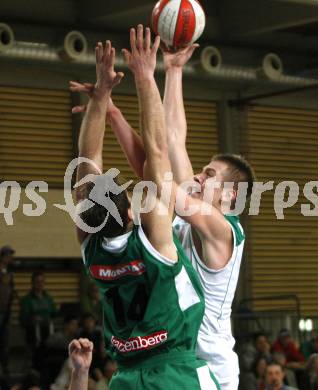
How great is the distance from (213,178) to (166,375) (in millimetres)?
1694

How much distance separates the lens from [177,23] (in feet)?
21.0

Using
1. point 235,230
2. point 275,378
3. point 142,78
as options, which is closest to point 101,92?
point 142,78

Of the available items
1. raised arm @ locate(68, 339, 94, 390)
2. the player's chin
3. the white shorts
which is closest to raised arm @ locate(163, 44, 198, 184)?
the player's chin

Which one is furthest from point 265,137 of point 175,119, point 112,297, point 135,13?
point 112,297

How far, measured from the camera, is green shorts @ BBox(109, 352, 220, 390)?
16.8 ft

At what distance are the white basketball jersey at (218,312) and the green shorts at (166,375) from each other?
0.89 meters

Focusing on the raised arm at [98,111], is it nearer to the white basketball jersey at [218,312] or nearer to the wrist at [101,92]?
the wrist at [101,92]

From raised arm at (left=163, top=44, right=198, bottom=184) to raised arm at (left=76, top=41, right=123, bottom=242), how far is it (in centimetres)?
85

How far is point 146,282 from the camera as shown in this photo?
505 cm

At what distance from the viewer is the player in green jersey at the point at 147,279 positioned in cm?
497

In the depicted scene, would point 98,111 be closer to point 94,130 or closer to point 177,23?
point 94,130

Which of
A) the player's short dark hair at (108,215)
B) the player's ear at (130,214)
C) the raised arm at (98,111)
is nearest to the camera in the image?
the player's short dark hair at (108,215)

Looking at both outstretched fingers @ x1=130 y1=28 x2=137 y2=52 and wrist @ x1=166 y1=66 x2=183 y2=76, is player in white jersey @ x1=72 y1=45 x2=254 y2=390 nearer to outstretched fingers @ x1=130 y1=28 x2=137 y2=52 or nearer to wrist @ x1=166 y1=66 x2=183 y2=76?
wrist @ x1=166 y1=66 x2=183 y2=76

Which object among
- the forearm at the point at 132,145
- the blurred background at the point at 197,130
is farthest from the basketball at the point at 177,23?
the blurred background at the point at 197,130
